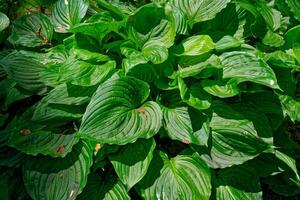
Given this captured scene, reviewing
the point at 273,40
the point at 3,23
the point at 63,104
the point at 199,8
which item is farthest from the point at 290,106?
the point at 3,23

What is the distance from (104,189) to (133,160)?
10.9 inches

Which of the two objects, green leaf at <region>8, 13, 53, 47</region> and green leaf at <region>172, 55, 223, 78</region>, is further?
green leaf at <region>8, 13, 53, 47</region>

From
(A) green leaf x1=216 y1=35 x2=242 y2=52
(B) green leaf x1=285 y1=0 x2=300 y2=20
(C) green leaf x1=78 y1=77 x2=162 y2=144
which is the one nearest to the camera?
(C) green leaf x1=78 y1=77 x2=162 y2=144

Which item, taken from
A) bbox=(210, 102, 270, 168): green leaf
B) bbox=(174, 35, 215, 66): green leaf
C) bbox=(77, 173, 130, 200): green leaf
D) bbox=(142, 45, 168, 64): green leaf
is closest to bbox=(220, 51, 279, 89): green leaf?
bbox=(174, 35, 215, 66): green leaf

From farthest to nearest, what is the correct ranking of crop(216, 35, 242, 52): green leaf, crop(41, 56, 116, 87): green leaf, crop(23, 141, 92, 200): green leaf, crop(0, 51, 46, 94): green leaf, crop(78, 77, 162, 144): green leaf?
1. crop(216, 35, 242, 52): green leaf
2. crop(0, 51, 46, 94): green leaf
3. crop(41, 56, 116, 87): green leaf
4. crop(23, 141, 92, 200): green leaf
5. crop(78, 77, 162, 144): green leaf

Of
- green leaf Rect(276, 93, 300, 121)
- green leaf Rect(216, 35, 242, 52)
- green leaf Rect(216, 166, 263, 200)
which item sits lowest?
green leaf Rect(216, 166, 263, 200)

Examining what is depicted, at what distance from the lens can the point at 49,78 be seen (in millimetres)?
2555

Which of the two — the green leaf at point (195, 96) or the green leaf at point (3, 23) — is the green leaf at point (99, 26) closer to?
the green leaf at point (195, 96)

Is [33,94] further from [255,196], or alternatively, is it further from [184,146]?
[255,196]

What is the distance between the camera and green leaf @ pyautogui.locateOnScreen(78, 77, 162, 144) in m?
2.17

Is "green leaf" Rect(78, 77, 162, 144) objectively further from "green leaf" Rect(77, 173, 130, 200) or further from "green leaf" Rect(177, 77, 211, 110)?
"green leaf" Rect(77, 173, 130, 200)

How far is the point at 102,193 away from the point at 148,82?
711 mm

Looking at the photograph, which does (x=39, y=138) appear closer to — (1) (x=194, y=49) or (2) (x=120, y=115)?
(2) (x=120, y=115)

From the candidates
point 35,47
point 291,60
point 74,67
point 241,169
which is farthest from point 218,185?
point 35,47
